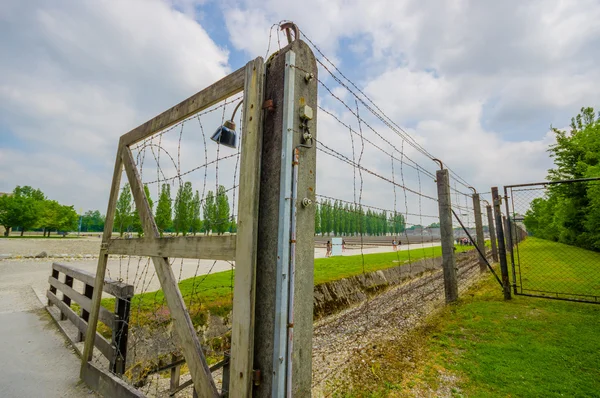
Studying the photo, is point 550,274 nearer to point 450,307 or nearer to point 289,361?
point 450,307

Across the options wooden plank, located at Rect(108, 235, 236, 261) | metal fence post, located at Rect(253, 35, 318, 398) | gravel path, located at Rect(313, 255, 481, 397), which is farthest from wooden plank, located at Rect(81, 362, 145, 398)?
gravel path, located at Rect(313, 255, 481, 397)

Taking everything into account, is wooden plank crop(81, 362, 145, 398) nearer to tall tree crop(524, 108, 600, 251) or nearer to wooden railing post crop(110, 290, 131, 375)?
wooden railing post crop(110, 290, 131, 375)

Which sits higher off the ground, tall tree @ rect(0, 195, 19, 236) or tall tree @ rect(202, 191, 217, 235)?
tall tree @ rect(0, 195, 19, 236)

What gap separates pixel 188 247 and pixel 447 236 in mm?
6245

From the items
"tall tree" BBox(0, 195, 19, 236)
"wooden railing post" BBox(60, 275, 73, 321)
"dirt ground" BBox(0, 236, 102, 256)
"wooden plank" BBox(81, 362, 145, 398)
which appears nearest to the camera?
"wooden plank" BBox(81, 362, 145, 398)

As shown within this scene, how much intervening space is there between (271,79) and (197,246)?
4.35ft

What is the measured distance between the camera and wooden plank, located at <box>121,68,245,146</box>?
207 centimetres

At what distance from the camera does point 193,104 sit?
2.47 meters

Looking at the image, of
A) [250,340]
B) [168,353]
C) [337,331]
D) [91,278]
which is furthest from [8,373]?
[337,331]

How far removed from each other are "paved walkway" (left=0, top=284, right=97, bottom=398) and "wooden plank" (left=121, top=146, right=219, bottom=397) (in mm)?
2151

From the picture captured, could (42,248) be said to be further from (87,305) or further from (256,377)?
(256,377)

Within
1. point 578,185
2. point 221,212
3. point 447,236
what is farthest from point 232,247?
point 578,185

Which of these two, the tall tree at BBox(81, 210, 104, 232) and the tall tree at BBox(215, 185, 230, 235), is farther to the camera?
the tall tree at BBox(81, 210, 104, 232)

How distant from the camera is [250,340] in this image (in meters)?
1.57
